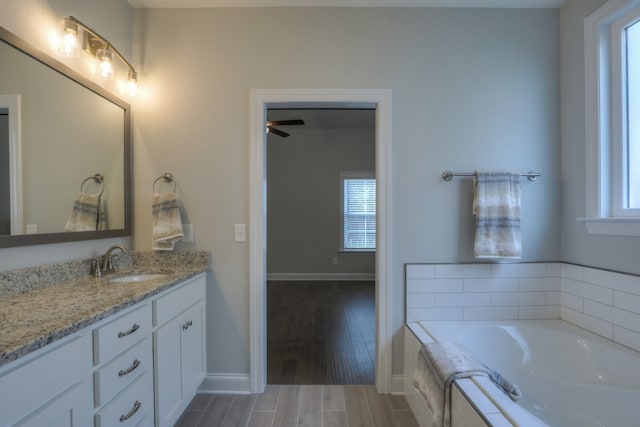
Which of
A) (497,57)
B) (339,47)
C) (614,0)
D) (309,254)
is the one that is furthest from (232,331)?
(309,254)

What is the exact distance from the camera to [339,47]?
2.08 meters

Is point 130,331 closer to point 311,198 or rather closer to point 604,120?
point 604,120

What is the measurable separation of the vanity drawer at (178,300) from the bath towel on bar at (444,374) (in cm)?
134

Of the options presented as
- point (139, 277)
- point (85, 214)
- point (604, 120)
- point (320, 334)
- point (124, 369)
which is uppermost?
point (604, 120)

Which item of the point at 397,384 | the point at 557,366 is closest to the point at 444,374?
the point at 397,384

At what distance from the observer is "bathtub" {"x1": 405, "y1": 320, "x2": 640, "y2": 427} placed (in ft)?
4.99

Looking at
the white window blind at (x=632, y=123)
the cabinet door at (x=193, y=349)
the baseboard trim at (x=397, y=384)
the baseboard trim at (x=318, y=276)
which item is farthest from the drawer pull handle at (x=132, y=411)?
the baseboard trim at (x=318, y=276)

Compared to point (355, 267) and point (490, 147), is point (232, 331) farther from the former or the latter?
point (355, 267)

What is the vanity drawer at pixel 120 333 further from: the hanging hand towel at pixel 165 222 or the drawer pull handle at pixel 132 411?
the hanging hand towel at pixel 165 222

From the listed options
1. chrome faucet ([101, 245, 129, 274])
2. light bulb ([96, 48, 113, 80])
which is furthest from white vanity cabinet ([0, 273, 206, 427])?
light bulb ([96, 48, 113, 80])

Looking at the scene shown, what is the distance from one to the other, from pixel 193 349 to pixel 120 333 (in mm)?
728

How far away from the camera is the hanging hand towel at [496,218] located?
6.50 feet

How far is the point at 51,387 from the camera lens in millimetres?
902

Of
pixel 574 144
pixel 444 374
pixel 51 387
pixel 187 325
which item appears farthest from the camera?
pixel 574 144
